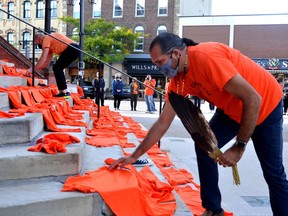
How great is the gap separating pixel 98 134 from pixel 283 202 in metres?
3.02

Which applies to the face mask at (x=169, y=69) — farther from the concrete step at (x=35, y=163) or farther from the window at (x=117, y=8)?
the window at (x=117, y=8)

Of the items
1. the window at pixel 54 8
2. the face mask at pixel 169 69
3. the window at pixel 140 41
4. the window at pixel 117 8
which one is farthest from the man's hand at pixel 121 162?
the window at pixel 54 8

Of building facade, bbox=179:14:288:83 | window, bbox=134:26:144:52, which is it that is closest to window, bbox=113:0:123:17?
window, bbox=134:26:144:52

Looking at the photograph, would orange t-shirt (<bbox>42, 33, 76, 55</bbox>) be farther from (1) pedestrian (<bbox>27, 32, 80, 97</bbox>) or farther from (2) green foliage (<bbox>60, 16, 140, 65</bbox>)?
(2) green foliage (<bbox>60, 16, 140, 65</bbox>)

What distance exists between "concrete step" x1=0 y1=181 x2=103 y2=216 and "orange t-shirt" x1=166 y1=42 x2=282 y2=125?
110cm

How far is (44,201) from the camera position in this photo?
7.73 ft

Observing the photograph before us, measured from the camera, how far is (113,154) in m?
3.80

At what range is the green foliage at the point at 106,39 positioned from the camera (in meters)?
31.5

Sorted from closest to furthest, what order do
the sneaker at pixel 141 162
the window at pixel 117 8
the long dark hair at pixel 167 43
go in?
the long dark hair at pixel 167 43
the sneaker at pixel 141 162
the window at pixel 117 8

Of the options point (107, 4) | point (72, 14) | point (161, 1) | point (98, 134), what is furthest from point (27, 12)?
point (98, 134)

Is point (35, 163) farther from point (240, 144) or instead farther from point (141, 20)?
point (141, 20)

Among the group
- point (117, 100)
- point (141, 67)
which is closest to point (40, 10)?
point (141, 67)

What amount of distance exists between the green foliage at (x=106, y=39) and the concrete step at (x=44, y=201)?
2931 cm

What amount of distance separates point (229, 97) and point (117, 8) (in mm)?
34045
